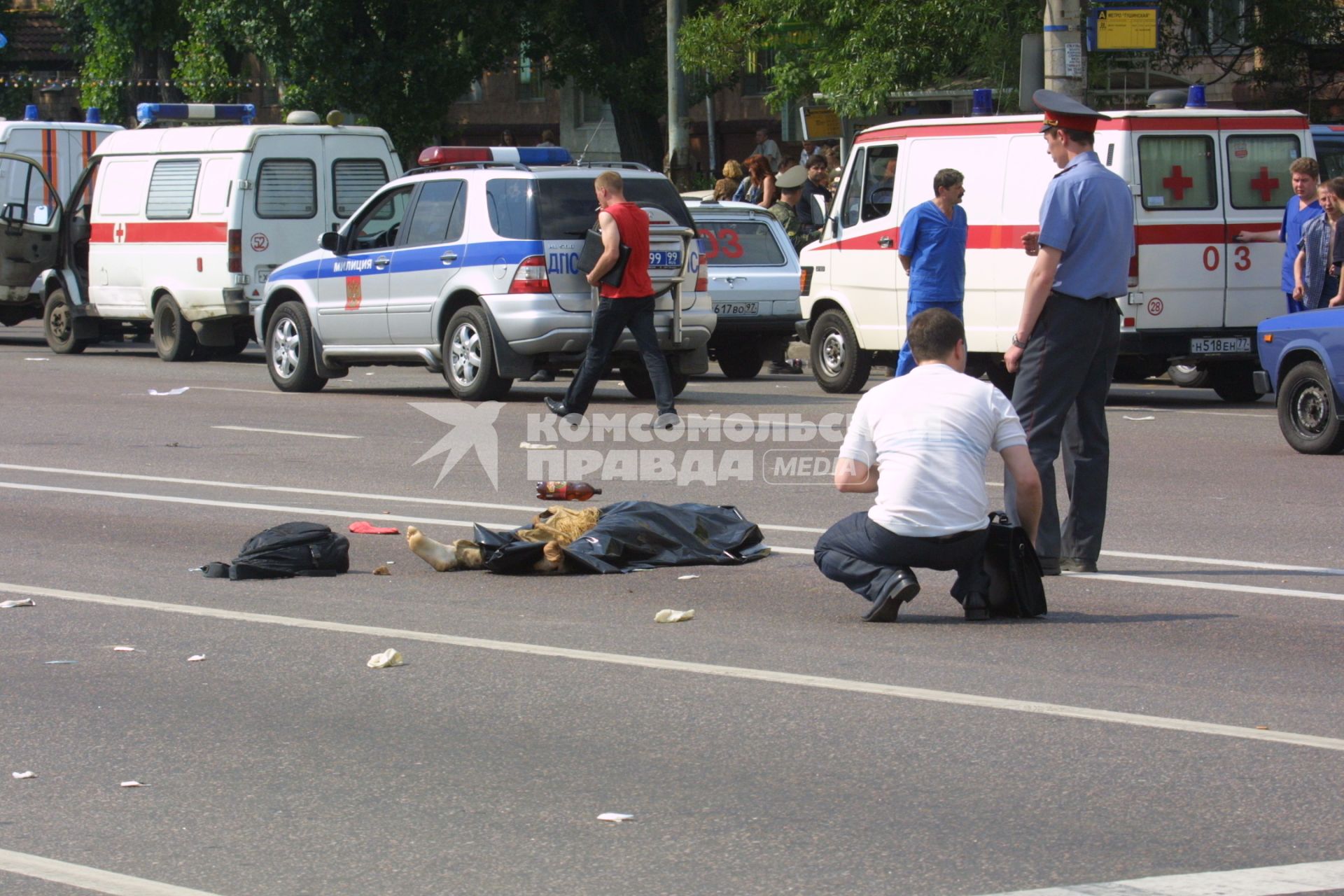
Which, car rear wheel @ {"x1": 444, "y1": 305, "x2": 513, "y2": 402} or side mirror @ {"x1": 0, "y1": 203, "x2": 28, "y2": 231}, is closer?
car rear wheel @ {"x1": 444, "y1": 305, "x2": 513, "y2": 402}

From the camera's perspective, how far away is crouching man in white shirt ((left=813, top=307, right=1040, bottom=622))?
7215mm

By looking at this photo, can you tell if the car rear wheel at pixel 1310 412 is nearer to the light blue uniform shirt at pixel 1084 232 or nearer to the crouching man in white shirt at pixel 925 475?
the light blue uniform shirt at pixel 1084 232

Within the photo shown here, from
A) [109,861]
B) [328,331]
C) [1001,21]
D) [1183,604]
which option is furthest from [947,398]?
[1001,21]

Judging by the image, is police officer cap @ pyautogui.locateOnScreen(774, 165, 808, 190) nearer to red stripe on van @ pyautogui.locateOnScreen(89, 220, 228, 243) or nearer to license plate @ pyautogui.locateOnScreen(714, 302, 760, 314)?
license plate @ pyautogui.locateOnScreen(714, 302, 760, 314)

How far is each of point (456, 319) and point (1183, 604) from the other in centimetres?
954

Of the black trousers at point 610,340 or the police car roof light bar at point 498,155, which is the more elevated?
the police car roof light bar at point 498,155

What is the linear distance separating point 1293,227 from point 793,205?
25.7ft

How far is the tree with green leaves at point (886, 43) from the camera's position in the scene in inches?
957

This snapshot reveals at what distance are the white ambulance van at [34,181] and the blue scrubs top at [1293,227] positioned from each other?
14.6 metres

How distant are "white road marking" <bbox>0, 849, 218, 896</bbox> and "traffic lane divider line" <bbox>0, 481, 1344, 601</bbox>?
14.4 feet

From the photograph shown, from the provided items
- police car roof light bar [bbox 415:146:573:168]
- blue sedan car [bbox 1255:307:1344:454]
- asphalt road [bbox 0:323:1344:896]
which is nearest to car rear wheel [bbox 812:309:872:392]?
police car roof light bar [bbox 415:146:573:168]

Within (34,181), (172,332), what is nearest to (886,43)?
(172,332)

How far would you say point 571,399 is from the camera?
1448 centimetres

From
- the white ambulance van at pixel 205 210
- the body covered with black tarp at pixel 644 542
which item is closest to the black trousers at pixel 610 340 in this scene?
the body covered with black tarp at pixel 644 542
